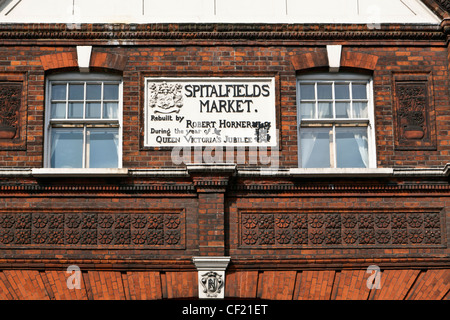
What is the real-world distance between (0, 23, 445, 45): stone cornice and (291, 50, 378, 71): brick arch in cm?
30

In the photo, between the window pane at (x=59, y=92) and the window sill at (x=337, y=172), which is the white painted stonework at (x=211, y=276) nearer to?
the window sill at (x=337, y=172)

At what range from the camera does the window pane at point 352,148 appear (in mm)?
14812

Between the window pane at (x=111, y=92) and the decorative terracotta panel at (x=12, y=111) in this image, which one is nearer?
the decorative terracotta panel at (x=12, y=111)

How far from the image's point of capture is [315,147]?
48.8 feet

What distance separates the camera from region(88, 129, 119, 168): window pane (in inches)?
580

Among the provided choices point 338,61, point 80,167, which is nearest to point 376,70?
point 338,61

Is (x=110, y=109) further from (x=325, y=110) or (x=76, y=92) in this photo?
(x=325, y=110)

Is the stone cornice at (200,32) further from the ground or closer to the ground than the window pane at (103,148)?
further from the ground

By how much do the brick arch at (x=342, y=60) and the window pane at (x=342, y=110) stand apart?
2.17 ft

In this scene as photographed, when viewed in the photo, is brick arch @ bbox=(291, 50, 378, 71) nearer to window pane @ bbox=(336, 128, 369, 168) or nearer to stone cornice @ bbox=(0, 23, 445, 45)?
stone cornice @ bbox=(0, 23, 445, 45)

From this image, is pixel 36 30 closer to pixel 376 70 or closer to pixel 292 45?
pixel 292 45

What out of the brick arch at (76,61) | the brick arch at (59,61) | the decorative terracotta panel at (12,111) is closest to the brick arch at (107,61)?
the brick arch at (76,61)

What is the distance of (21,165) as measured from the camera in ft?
47.1

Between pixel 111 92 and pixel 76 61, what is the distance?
0.79 meters
